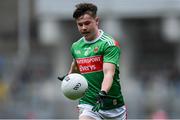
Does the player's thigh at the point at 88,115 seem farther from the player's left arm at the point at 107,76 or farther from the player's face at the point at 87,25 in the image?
the player's face at the point at 87,25

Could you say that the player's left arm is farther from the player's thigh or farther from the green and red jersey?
the player's thigh

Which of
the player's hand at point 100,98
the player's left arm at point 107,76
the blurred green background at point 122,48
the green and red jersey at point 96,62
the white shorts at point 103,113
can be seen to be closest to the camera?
the player's hand at point 100,98

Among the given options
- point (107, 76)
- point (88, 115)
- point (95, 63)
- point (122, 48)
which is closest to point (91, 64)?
point (95, 63)

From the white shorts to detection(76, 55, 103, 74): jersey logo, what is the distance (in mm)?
403

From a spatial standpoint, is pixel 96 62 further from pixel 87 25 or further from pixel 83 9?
pixel 83 9

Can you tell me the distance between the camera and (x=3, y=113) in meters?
19.9

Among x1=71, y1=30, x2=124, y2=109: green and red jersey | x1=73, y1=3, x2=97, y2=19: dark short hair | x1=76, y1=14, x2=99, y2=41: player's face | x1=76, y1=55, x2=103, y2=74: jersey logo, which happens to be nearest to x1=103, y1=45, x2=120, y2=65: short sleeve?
x1=71, y1=30, x2=124, y2=109: green and red jersey

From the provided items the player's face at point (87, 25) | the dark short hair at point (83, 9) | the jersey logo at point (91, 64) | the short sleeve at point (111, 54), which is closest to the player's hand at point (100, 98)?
the short sleeve at point (111, 54)

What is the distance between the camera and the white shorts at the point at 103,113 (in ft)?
36.0

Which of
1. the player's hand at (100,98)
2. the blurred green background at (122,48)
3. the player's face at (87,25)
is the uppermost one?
the player's face at (87,25)

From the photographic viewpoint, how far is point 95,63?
430 inches

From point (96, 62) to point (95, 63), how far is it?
0.06 feet

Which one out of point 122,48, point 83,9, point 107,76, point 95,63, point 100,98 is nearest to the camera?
point 100,98

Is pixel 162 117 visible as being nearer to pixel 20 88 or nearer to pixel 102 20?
pixel 20 88
